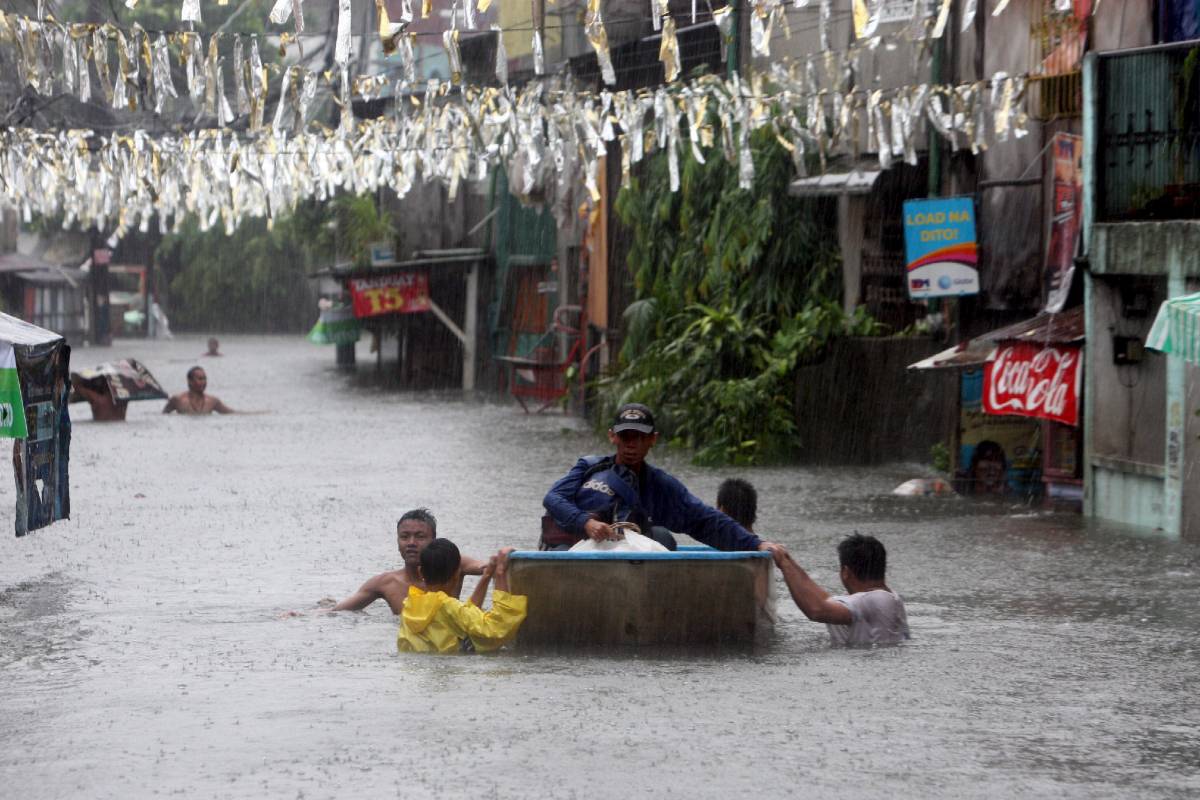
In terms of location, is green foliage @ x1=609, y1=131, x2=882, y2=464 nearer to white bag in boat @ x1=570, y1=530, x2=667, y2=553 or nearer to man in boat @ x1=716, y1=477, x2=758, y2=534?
man in boat @ x1=716, y1=477, x2=758, y2=534

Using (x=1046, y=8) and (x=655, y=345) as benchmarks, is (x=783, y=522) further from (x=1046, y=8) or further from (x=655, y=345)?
(x=655, y=345)

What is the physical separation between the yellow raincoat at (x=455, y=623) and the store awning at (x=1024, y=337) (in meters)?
7.80

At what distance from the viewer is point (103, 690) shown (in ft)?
28.8

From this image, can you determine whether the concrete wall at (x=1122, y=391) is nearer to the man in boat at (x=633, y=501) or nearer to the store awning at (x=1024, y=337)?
the store awning at (x=1024, y=337)

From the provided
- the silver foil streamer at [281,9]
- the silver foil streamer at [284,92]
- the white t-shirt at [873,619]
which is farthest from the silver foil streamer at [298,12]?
the white t-shirt at [873,619]

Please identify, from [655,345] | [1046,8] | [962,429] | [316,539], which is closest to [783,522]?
[962,429]

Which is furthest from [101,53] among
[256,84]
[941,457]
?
[941,457]

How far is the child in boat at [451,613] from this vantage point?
9320 mm

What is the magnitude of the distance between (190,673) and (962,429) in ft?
33.6

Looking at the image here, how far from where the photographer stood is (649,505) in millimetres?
10000

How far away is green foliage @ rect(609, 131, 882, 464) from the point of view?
66.9ft

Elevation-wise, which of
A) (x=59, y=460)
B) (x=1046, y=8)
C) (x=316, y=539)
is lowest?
(x=316, y=539)

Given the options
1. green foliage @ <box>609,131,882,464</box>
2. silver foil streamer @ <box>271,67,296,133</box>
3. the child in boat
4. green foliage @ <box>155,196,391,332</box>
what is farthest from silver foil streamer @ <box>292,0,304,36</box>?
green foliage @ <box>155,196,391,332</box>

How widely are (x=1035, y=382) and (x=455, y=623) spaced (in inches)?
312
